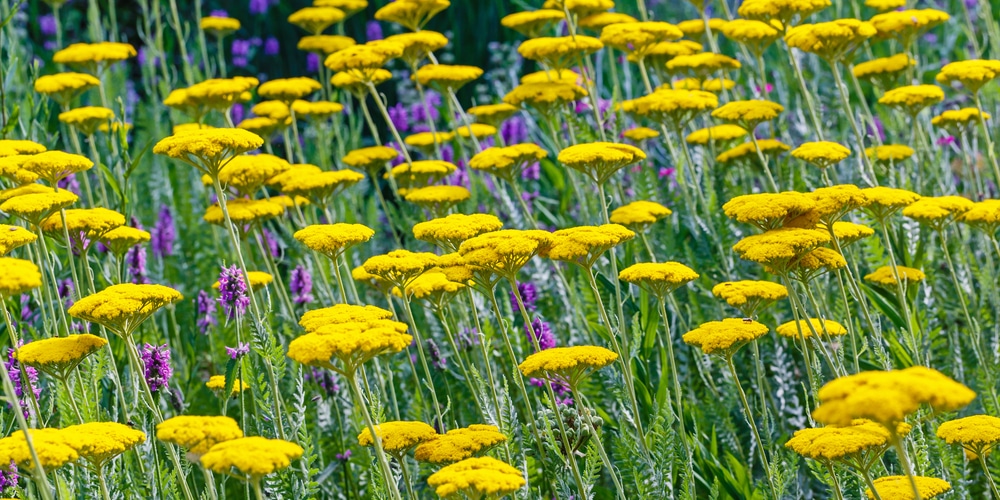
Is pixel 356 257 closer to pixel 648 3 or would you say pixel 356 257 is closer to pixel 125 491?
pixel 125 491

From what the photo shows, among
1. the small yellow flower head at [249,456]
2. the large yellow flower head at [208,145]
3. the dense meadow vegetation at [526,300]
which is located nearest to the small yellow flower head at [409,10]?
the dense meadow vegetation at [526,300]

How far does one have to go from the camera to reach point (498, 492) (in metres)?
1.74

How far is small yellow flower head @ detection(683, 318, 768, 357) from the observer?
2248 millimetres

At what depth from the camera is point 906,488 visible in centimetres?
202

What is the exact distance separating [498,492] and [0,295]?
960mm

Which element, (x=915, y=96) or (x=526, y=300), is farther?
(x=915, y=96)

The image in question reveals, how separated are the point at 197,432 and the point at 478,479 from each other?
48 centimetres

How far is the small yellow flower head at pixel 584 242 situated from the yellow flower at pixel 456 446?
0.43 m

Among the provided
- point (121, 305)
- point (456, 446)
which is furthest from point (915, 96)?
point (121, 305)

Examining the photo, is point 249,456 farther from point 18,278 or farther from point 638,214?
point 638,214

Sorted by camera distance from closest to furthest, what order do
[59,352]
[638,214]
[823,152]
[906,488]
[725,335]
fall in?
1. [906,488]
2. [59,352]
3. [725,335]
4. [823,152]
5. [638,214]

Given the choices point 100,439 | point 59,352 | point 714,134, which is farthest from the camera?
point 714,134

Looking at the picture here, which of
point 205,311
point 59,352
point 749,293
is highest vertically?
point 59,352

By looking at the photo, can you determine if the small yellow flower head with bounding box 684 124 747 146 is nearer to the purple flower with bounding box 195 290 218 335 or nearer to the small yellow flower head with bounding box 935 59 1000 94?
the small yellow flower head with bounding box 935 59 1000 94
